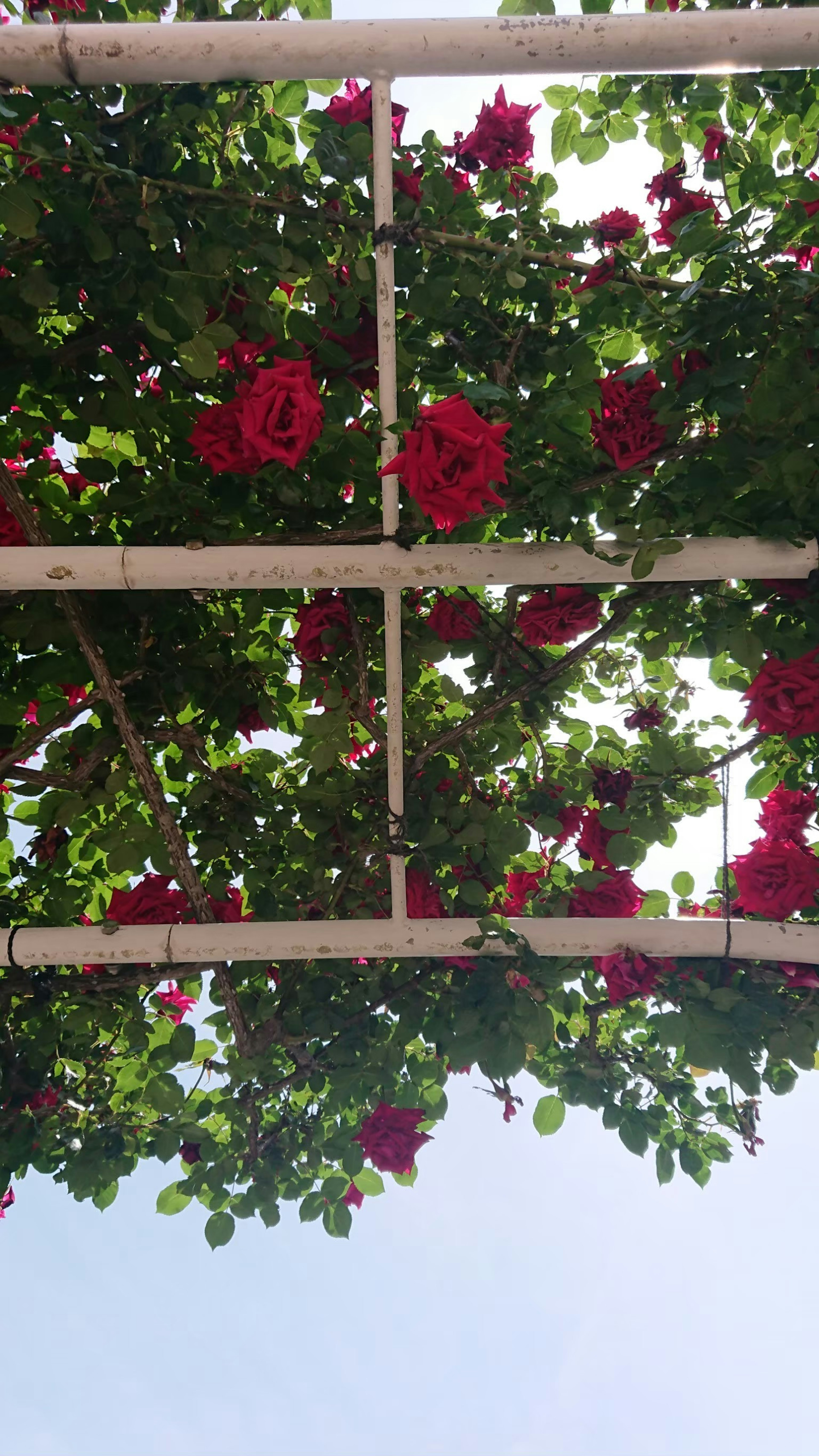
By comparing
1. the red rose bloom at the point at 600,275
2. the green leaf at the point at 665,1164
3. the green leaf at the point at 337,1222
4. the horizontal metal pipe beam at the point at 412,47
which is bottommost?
the green leaf at the point at 337,1222

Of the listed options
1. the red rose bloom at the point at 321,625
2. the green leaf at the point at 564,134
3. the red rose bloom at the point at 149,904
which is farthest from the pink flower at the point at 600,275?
the red rose bloom at the point at 149,904

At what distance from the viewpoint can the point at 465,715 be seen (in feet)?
6.01

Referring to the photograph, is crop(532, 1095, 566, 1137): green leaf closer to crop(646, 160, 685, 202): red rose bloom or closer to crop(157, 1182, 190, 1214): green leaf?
crop(157, 1182, 190, 1214): green leaf

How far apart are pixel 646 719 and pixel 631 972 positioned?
622mm

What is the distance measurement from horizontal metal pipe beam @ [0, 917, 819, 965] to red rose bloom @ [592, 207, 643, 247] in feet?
3.86

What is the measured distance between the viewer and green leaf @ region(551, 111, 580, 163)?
176 centimetres

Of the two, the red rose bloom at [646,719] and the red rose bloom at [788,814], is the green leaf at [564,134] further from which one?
the red rose bloom at [788,814]

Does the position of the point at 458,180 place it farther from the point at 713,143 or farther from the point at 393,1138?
the point at 393,1138

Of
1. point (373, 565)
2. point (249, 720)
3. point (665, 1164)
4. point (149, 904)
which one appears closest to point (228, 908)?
point (149, 904)

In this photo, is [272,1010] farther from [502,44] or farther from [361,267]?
[502,44]

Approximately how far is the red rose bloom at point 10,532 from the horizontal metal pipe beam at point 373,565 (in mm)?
210

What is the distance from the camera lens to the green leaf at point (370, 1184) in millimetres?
2057

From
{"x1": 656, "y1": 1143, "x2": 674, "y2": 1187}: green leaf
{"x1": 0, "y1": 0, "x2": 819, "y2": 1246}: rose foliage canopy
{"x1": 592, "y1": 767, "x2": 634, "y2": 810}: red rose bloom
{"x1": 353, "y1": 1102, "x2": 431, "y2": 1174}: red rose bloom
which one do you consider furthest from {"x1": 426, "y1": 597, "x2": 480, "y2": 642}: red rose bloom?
{"x1": 656, "y1": 1143, "x2": 674, "y2": 1187}: green leaf

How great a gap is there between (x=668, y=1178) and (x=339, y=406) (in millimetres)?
1579
